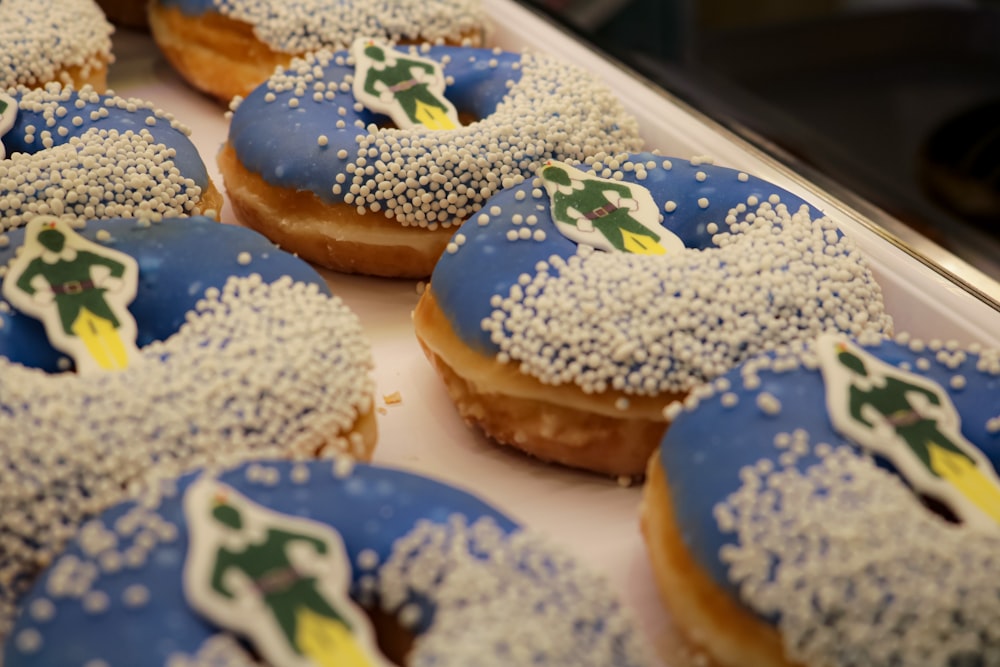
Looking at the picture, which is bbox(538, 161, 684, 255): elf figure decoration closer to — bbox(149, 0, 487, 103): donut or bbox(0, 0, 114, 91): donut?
bbox(149, 0, 487, 103): donut

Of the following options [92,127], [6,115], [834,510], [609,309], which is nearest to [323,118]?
[92,127]

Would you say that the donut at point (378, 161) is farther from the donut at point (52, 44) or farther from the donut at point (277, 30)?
the donut at point (52, 44)

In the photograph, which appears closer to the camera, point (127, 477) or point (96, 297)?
point (127, 477)

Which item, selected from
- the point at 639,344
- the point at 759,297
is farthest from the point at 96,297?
the point at 759,297

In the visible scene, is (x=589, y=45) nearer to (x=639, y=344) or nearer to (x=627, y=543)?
(x=639, y=344)

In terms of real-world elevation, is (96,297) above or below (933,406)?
below

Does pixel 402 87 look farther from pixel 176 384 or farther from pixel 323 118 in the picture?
pixel 176 384

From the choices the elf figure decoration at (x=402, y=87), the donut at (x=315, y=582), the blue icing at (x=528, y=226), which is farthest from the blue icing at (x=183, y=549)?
the elf figure decoration at (x=402, y=87)
